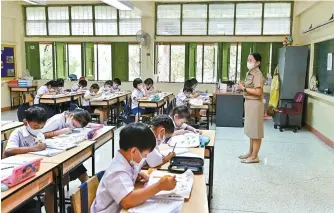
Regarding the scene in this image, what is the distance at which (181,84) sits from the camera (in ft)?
30.1

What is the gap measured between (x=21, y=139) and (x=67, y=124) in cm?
68

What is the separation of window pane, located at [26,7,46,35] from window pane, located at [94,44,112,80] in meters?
1.88

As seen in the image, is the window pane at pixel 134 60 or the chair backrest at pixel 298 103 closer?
the chair backrest at pixel 298 103

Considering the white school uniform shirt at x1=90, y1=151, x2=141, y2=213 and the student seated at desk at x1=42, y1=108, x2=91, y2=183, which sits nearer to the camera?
the white school uniform shirt at x1=90, y1=151, x2=141, y2=213

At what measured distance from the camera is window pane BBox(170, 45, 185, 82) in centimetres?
912

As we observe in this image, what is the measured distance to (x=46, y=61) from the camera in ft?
32.2

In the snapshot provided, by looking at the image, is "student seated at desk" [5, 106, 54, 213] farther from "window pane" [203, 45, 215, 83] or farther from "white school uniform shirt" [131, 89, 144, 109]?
"window pane" [203, 45, 215, 83]

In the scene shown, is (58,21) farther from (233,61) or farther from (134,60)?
(233,61)

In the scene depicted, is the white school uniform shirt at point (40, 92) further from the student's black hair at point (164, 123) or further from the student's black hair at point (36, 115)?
the student's black hair at point (164, 123)

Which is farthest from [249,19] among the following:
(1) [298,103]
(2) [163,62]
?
(1) [298,103]

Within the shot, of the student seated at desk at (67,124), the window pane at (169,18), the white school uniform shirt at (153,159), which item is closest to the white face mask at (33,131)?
the student seated at desk at (67,124)

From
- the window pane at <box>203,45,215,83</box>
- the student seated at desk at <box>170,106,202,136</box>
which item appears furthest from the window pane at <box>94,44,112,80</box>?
the student seated at desk at <box>170,106,202,136</box>

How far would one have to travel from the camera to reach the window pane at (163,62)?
917 centimetres

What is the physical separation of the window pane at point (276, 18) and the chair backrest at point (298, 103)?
2.45 m
